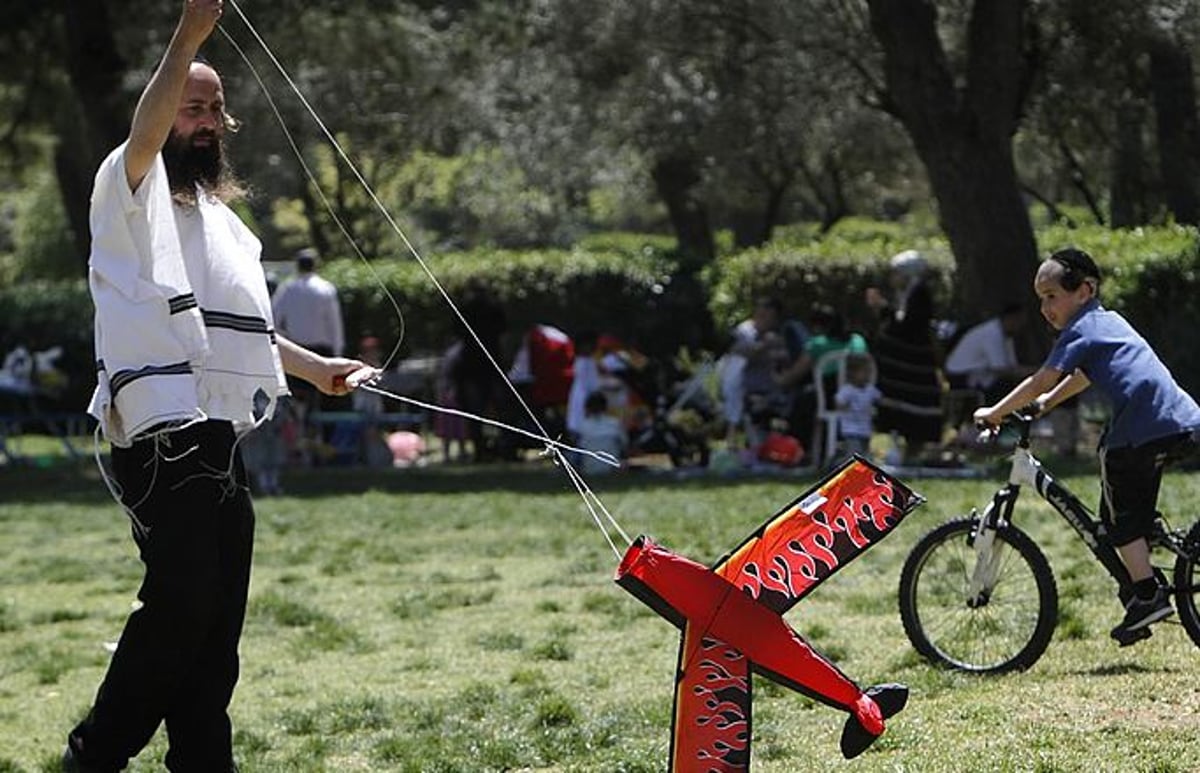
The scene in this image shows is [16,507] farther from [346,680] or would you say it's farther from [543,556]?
[346,680]

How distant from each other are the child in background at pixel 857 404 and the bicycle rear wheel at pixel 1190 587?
8258 mm

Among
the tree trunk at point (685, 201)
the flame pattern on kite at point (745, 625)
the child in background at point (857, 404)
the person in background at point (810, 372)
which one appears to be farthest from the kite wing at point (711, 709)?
the tree trunk at point (685, 201)

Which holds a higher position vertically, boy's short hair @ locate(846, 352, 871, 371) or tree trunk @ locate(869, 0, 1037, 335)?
tree trunk @ locate(869, 0, 1037, 335)

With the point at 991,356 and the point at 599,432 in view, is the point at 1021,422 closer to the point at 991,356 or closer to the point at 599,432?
the point at 991,356

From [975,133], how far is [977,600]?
34.6ft

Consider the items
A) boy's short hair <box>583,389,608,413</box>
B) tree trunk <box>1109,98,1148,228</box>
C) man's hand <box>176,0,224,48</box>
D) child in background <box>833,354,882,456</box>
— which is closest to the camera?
man's hand <box>176,0,224,48</box>

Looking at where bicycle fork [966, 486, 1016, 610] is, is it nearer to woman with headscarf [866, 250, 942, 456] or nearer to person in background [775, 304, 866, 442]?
woman with headscarf [866, 250, 942, 456]

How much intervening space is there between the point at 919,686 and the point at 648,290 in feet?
49.6

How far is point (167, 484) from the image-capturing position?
4922 millimetres

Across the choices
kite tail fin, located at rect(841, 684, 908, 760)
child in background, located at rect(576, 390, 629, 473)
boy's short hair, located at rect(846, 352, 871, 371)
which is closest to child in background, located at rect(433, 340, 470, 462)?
child in background, located at rect(576, 390, 629, 473)

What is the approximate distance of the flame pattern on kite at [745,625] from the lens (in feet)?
15.6

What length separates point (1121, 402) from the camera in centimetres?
689

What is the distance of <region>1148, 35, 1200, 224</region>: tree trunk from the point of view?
21391mm

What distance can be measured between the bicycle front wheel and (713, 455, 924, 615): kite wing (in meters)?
2.14
